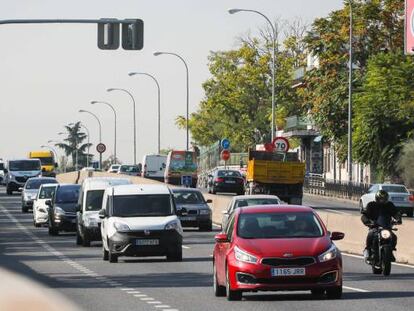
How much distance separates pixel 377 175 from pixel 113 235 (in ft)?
190

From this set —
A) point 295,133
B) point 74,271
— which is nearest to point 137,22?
point 74,271

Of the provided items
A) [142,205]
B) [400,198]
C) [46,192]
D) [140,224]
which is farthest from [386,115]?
[140,224]

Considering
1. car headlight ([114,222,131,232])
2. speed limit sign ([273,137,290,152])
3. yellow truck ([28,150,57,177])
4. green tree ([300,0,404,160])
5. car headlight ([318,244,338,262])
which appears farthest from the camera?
yellow truck ([28,150,57,177])

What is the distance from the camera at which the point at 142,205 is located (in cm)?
2903

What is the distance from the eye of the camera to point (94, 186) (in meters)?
37.0

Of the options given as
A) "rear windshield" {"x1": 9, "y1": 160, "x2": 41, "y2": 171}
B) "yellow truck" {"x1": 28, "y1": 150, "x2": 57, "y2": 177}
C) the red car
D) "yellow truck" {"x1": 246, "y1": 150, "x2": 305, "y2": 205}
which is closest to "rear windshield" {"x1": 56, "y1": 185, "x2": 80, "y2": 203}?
"yellow truck" {"x1": 246, "y1": 150, "x2": 305, "y2": 205}

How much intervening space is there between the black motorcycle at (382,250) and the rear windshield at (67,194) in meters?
23.1

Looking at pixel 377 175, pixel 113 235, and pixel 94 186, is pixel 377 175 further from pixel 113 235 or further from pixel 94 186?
pixel 113 235

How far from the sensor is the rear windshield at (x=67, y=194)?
44281mm

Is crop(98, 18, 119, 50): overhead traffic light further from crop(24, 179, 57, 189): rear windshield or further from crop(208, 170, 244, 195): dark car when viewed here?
crop(208, 170, 244, 195): dark car

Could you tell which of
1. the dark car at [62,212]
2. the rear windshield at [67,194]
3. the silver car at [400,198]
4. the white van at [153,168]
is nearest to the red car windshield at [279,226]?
the dark car at [62,212]

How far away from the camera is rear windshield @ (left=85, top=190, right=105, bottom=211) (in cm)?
3597

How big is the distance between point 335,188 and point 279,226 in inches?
2766

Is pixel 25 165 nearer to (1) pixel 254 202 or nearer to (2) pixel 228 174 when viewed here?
(2) pixel 228 174
